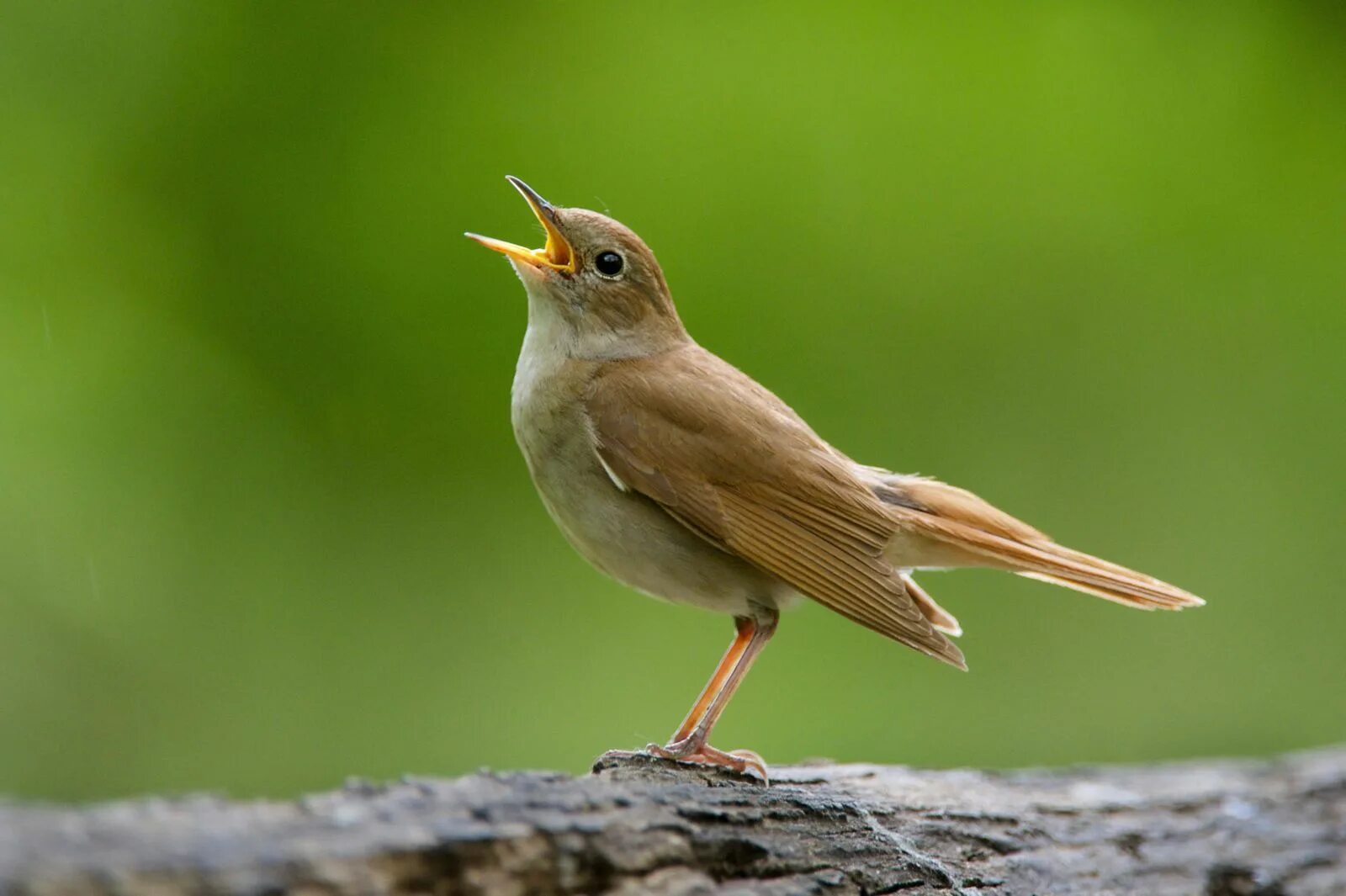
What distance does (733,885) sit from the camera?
3.06m

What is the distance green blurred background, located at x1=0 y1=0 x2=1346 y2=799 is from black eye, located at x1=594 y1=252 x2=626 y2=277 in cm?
146

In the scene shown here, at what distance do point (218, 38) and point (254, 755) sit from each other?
3.13 metres

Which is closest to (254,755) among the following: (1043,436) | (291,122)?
(291,122)

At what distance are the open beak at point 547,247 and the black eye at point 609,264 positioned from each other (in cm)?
10

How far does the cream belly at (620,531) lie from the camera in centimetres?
422

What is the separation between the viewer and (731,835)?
10.4ft

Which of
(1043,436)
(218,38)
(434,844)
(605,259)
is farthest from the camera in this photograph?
(1043,436)

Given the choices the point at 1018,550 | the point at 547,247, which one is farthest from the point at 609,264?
the point at 1018,550

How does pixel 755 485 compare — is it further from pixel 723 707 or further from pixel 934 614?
pixel 934 614

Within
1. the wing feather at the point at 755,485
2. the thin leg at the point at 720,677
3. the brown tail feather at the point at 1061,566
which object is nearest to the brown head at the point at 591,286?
the wing feather at the point at 755,485

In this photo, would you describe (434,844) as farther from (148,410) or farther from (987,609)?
(987,609)

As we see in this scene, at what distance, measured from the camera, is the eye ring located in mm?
4777

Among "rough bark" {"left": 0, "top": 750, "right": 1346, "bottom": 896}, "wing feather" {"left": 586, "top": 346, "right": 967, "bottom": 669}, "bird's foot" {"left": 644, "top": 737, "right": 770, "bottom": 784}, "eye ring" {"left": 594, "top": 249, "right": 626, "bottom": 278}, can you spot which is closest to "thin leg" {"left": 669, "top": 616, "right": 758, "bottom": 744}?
"bird's foot" {"left": 644, "top": 737, "right": 770, "bottom": 784}

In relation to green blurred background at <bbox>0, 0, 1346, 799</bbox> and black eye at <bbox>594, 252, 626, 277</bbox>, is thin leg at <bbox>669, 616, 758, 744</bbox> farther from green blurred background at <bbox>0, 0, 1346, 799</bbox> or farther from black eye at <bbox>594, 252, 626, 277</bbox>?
green blurred background at <bbox>0, 0, 1346, 799</bbox>
